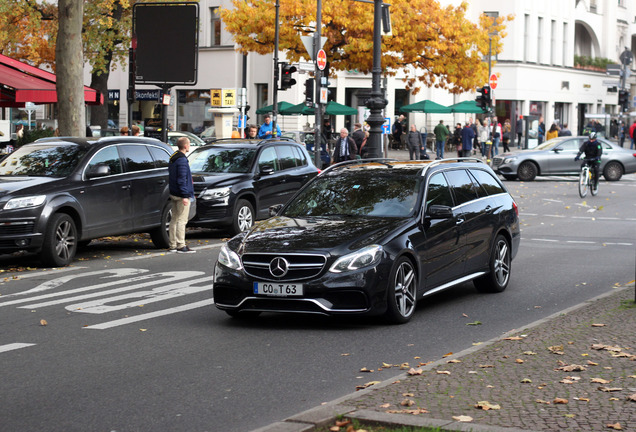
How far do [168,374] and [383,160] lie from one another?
4972 mm

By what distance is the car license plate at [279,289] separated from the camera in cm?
942

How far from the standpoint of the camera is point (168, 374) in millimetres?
7793

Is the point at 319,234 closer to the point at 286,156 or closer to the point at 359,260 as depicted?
the point at 359,260

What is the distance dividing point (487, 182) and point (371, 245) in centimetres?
343

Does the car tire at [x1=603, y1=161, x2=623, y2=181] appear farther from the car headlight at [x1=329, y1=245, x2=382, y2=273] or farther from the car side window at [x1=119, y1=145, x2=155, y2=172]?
the car headlight at [x1=329, y1=245, x2=382, y2=273]

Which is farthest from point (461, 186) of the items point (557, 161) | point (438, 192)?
point (557, 161)

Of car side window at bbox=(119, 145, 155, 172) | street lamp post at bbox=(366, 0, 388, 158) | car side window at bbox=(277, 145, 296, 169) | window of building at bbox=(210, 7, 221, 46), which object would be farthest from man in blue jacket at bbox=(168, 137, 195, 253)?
window of building at bbox=(210, 7, 221, 46)

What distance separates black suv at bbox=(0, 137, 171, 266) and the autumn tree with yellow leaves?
27.1m

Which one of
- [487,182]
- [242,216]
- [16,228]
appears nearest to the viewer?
[487,182]

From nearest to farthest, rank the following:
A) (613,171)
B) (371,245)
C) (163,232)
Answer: (371,245), (163,232), (613,171)

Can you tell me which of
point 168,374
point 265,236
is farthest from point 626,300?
point 168,374

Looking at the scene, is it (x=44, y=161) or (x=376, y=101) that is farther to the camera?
(x=376, y=101)

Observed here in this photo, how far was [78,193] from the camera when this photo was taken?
15.1 meters

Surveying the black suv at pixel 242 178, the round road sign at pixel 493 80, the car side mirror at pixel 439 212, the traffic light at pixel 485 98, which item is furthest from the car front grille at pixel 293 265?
the round road sign at pixel 493 80
